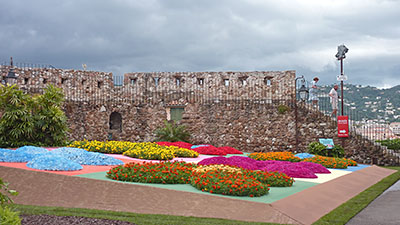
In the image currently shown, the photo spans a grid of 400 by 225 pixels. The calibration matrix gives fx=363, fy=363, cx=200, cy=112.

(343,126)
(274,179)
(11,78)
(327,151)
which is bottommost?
(327,151)

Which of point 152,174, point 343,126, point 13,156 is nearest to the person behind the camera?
point 152,174

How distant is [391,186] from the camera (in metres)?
10.6

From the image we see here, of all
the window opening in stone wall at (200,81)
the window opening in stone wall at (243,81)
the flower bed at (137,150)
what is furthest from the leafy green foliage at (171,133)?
the flower bed at (137,150)

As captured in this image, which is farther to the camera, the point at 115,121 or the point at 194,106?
the point at 115,121

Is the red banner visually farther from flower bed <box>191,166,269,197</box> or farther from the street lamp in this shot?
flower bed <box>191,166,269,197</box>

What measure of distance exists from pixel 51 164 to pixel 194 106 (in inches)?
451

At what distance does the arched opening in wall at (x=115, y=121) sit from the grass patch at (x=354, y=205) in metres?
13.6

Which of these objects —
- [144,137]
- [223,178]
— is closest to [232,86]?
[144,137]

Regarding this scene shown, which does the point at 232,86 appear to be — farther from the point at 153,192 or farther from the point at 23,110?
the point at 153,192

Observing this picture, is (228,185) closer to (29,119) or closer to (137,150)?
(137,150)

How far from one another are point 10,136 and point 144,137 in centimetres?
829

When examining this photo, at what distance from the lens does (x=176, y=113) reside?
64.7ft

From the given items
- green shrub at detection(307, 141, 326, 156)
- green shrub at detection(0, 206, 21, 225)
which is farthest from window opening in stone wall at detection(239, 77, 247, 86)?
green shrub at detection(0, 206, 21, 225)

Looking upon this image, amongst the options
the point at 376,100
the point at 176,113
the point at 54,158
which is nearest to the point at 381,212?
the point at 54,158
